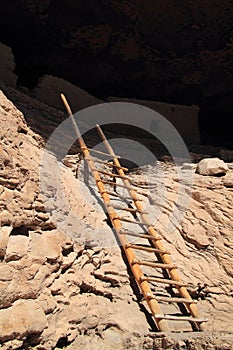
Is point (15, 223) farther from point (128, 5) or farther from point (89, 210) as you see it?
point (128, 5)

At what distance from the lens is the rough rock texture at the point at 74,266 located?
76.7 inches

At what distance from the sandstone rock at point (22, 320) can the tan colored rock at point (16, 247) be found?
0.75 ft

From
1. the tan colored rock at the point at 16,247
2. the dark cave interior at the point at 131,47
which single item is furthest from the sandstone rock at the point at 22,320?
the dark cave interior at the point at 131,47

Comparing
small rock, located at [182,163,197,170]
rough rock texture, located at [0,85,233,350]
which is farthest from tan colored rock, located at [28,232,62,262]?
small rock, located at [182,163,197,170]

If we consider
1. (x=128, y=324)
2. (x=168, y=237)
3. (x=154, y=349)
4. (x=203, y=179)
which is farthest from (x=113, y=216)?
(x=203, y=179)

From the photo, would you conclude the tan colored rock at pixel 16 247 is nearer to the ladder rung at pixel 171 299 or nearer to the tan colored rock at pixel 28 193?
the tan colored rock at pixel 28 193

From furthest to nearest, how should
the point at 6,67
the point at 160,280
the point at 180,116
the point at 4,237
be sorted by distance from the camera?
the point at 180,116, the point at 6,67, the point at 160,280, the point at 4,237

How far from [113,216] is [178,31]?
335 cm

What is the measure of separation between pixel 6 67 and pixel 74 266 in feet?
10.9

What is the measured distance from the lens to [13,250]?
202cm

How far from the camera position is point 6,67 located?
4891mm

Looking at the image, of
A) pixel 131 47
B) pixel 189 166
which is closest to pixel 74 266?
pixel 189 166

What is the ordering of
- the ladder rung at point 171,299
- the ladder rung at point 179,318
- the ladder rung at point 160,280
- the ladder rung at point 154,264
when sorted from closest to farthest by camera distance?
the ladder rung at point 179,318 < the ladder rung at point 171,299 < the ladder rung at point 160,280 < the ladder rung at point 154,264

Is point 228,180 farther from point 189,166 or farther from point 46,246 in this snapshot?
point 46,246
